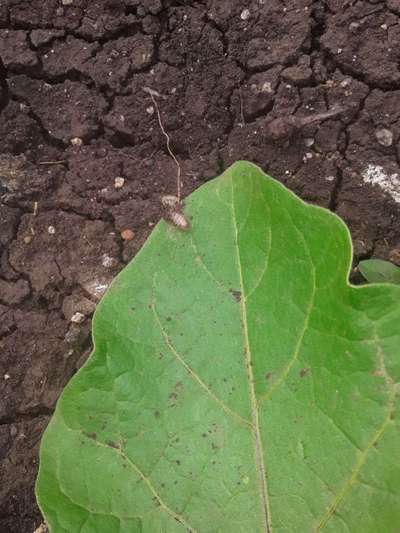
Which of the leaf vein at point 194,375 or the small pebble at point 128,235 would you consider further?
the small pebble at point 128,235

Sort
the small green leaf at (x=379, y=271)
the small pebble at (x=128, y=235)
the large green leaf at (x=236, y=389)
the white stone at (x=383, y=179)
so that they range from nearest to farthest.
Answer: the large green leaf at (x=236, y=389) < the small green leaf at (x=379, y=271) < the white stone at (x=383, y=179) < the small pebble at (x=128, y=235)

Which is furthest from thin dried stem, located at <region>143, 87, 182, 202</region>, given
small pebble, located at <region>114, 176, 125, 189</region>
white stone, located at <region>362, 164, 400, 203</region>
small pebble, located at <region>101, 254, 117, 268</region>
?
white stone, located at <region>362, 164, 400, 203</region>

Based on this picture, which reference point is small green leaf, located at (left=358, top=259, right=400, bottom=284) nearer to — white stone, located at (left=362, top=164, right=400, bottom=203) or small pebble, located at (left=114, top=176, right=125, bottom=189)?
white stone, located at (left=362, top=164, right=400, bottom=203)

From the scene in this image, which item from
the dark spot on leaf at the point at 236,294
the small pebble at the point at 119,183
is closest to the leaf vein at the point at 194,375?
the dark spot on leaf at the point at 236,294

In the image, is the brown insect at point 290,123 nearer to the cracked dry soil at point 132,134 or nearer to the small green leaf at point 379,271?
the cracked dry soil at point 132,134

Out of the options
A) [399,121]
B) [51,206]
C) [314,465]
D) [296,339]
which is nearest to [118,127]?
[51,206]

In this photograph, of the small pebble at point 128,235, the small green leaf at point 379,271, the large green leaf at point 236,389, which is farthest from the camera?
the small pebble at point 128,235

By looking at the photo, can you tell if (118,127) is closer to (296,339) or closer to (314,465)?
(296,339)
